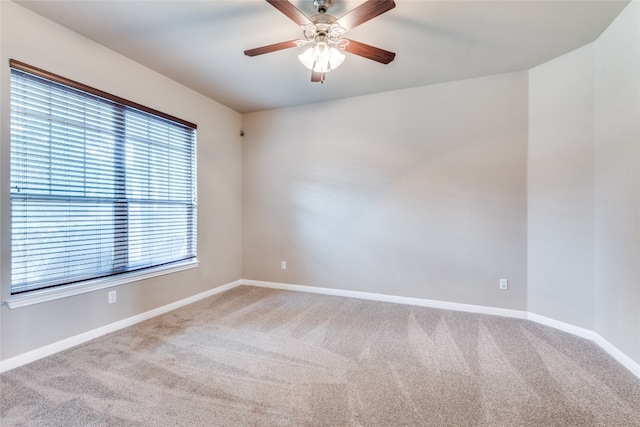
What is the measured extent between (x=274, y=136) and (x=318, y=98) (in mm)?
878

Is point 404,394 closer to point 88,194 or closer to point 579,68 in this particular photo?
point 88,194

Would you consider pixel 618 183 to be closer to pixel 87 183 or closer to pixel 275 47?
pixel 275 47

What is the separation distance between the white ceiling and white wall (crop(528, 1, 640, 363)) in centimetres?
25

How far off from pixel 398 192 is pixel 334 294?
161 cm

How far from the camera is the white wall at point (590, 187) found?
208cm

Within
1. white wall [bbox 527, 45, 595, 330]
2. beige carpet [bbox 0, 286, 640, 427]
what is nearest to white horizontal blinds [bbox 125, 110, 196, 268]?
beige carpet [bbox 0, 286, 640, 427]

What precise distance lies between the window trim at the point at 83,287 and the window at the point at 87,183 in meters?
0.04

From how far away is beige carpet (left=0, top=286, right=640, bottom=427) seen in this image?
1604 mm

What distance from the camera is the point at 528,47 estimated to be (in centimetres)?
255

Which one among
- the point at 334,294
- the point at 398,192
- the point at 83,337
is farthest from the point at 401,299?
the point at 83,337

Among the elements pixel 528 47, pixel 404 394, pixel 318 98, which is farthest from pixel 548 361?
pixel 318 98

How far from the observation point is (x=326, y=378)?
6.45 ft

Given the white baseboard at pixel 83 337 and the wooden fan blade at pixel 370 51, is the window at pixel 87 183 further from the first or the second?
the wooden fan blade at pixel 370 51

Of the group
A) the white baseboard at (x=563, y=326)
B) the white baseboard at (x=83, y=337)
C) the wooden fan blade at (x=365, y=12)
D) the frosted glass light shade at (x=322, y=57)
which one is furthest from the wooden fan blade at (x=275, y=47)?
the white baseboard at (x=563, y=326)
